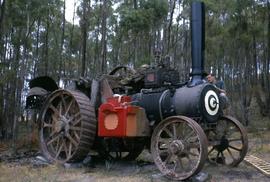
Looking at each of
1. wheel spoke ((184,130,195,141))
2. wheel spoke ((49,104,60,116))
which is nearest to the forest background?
wheel spoke ((49,104,60,116))

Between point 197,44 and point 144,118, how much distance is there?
1.86 meters

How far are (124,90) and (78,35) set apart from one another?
2652cm

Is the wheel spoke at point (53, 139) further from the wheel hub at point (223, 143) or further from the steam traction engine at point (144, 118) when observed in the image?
the wheel hub at point (223, 143)

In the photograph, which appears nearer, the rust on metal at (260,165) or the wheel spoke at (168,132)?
the wheel spoke at (168,132)

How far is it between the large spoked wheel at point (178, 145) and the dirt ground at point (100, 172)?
0.23 m

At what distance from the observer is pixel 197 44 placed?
8.86m

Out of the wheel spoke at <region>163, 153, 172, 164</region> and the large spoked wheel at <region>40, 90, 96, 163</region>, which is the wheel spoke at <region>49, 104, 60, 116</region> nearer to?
the large spoked wheel at <region>40, 90, 96, 163</region>

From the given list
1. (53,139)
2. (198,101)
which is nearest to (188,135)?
(198,101)

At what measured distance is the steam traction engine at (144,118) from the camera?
8180 mm

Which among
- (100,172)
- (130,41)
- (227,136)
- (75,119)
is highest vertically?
(130,41)

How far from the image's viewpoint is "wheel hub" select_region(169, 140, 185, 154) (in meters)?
8.00

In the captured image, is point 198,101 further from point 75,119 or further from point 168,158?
point 75,119

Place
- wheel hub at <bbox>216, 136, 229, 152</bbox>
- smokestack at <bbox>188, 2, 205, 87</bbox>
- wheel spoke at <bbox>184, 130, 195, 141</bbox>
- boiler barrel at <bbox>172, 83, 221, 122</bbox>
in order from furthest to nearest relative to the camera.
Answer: wheel hub at <bbox>216, 136, 229, 152</bbox>, smokestack at <bbox>188, 2, 205, 87</bbox>, boiler barrel at <bbox>172, 83, 221, 122</bbox>, wheel spoke at <bbox>184, 130, 195, 141</bbox>

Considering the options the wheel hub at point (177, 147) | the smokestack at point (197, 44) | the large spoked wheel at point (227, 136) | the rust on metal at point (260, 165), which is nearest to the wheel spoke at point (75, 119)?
the wheel hub at point (177, 147)
